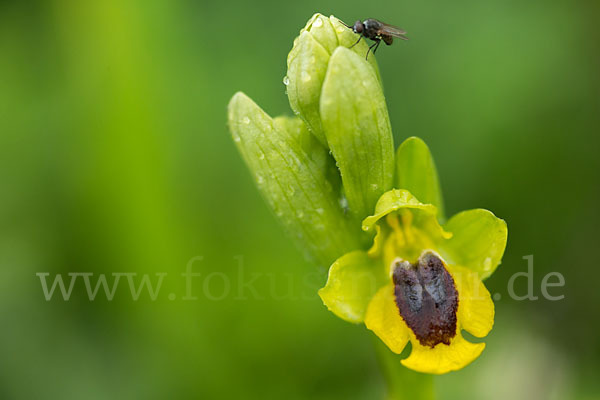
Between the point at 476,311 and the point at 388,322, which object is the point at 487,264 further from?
the point at 388,322

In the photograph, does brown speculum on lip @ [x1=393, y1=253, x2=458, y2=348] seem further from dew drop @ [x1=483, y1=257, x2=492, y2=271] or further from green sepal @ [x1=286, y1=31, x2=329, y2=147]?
green sepal @ [x1=286, y1=31, x2=329, y2=147]

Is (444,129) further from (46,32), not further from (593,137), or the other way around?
(46,32)

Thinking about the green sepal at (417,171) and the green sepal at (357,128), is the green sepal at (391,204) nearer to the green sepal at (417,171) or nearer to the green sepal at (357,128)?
the green sepal at (357,128)

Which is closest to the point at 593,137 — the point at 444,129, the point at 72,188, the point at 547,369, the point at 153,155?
the point at 444,129

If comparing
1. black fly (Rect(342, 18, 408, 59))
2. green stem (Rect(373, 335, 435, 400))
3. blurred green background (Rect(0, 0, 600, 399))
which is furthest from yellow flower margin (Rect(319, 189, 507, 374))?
blurred green background (Rect(0, 0, 600, 399))

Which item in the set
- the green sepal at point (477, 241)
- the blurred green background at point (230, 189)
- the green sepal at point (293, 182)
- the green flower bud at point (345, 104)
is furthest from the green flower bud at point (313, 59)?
the blurred green background at point (230, 189)
